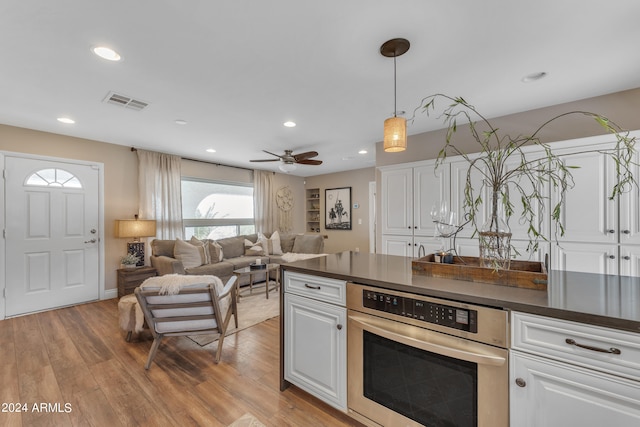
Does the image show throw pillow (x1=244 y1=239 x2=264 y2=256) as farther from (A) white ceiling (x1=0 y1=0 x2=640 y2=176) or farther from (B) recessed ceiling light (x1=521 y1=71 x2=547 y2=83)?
(B) recessed ceiling light (x1=521 y1=71 x2=547 y2=83)

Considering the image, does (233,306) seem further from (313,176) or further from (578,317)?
(313,176)

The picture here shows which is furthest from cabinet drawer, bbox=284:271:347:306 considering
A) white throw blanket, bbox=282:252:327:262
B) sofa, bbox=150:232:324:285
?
white throw blanket, bbox=282:252:327:262

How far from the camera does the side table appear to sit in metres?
4.11

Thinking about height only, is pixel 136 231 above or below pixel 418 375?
above

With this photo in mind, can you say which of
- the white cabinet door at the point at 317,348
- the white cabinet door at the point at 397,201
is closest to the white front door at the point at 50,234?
the white cabinet door at the point at 317,348

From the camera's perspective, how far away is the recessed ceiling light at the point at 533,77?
2.37 meters

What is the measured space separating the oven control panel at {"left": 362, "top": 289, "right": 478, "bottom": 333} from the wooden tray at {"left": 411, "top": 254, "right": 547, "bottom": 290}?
0.90 ft

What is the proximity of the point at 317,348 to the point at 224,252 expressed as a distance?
4.13 m

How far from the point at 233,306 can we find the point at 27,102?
3080 mm

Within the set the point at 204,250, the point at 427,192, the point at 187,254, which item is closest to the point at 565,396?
the point at 427,192

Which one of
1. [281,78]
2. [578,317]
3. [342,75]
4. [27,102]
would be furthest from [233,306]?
[27,102]

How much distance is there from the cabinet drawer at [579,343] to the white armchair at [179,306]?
2061 millimetres

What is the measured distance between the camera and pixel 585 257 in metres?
2.63

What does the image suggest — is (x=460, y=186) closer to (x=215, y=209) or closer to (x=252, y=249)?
(x=252, y=249)
